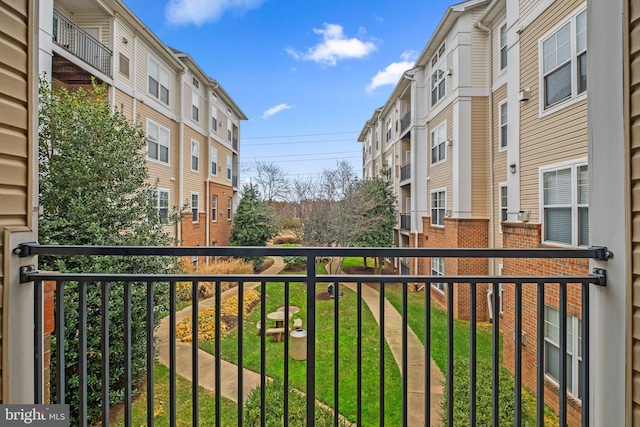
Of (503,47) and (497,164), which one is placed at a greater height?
(503,47)

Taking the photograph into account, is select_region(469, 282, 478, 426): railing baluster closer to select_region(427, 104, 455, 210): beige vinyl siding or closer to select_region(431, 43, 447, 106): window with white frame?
select_region(427, 104, 455, 210): beige vinyl siding

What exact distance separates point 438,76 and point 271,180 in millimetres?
8077

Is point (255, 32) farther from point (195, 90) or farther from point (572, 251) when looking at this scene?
point (572, 251)

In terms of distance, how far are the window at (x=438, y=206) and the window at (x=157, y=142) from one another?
7.77m

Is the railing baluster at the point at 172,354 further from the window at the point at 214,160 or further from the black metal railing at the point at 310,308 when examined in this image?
the window at the point at 214,160

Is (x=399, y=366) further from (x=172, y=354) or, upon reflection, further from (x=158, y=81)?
(x=158, y=81)

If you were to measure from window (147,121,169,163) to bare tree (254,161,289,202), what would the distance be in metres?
5.10

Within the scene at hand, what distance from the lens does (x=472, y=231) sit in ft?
23.2

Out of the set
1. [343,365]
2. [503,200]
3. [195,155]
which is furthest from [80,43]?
[503,200]

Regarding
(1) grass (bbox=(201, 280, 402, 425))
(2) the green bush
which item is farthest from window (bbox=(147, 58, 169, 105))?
(2) the green bush

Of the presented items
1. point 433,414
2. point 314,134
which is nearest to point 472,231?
point 433,414

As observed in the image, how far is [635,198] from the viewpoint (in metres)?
1.12

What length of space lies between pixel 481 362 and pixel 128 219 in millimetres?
4912

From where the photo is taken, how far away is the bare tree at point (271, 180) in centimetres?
1293
